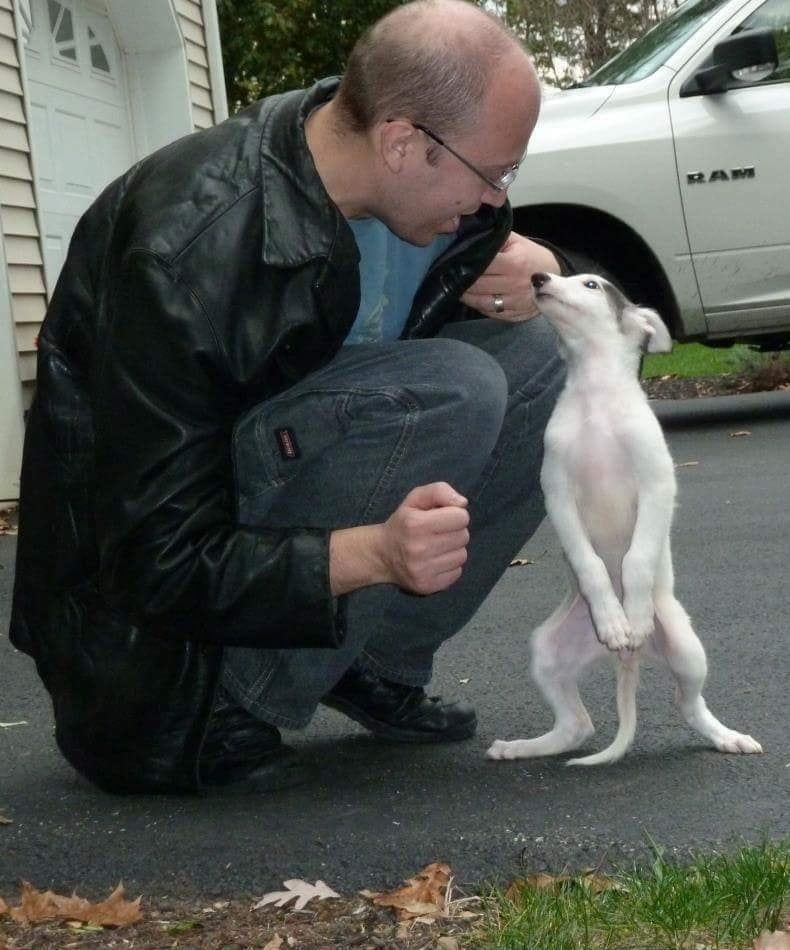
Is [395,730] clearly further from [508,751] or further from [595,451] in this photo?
[595,451]

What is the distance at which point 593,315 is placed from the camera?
371 centimetres

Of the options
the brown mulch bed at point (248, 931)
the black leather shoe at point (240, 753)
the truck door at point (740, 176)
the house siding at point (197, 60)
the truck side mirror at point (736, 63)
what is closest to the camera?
the brown mulch bed at point (248, 931)

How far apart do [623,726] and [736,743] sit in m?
0.24

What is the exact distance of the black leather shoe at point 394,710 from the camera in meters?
3.50

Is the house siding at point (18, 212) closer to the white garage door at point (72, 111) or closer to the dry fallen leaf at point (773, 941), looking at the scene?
the white garage door at point (72, 111)

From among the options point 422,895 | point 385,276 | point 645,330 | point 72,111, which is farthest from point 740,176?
point 422,895

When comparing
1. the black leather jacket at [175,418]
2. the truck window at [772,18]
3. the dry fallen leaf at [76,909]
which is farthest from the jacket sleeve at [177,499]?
the truck window at [772,18]

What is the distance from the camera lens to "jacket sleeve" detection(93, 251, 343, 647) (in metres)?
2.73

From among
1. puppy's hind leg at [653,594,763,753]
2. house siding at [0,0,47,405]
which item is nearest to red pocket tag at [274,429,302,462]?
puppy's hind leg at [653,594,763,753]

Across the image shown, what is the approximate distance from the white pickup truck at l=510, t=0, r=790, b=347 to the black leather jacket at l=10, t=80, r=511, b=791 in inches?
193

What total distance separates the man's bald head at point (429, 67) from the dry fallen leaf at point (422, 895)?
4.42 ft

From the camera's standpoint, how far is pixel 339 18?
2327 cm

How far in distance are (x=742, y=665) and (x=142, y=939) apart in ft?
6.44

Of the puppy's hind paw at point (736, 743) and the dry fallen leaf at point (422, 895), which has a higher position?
the puppy's hind paw at point (736, 743)
